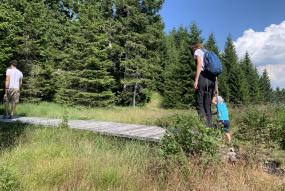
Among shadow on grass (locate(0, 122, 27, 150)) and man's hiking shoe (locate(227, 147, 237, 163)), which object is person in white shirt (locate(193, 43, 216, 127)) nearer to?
man's hiking shoe (locate(227, 147, 237, 163))

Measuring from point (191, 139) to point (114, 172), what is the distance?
1.18 metres

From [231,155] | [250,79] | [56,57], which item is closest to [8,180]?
[231,155]

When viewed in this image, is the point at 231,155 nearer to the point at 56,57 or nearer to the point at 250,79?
the point at 56,57

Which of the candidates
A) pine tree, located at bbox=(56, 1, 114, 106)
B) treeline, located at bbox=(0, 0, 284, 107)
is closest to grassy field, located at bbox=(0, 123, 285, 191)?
treeline, located at bbox=(0, 0, 284, 107)

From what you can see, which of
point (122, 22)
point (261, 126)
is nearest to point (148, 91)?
point (122, 22)

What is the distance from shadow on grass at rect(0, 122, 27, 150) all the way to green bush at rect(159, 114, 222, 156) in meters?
3.03

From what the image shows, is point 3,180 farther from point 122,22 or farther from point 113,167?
point 122,22

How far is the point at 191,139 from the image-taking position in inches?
238

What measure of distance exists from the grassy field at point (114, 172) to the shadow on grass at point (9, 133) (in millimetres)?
533

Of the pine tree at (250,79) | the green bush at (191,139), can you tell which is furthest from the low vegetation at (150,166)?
the pine tree at (250,79)

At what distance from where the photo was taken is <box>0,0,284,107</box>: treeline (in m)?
29.1

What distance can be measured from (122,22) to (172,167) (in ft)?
122

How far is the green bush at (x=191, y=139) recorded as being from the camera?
233 inches

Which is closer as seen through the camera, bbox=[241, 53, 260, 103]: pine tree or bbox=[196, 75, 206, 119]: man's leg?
bbox=[196, 75, 206, 119]: man's leg
